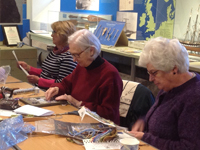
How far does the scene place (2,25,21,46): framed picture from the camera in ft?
16.3

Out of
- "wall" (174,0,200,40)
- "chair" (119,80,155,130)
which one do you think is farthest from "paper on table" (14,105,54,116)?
"wall" (174,0,200,40)

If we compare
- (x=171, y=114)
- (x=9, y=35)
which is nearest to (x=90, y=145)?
(x=171, y=114)

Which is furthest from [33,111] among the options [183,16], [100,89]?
[183,16]

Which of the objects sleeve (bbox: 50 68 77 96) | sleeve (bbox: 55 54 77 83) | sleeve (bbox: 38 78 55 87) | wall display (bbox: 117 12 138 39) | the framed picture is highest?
wall display (bbox: 117 12 138 39)

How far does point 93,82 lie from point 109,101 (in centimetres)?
23

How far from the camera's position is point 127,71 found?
16.3ft

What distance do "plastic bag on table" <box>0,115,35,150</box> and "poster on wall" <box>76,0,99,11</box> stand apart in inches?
194

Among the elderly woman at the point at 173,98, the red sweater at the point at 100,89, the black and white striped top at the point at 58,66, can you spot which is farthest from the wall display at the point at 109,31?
the elderly woman at the point at 173,98

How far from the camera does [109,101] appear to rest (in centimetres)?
224

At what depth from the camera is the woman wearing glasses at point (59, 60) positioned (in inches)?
120

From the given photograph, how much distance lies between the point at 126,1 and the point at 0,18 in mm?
2265

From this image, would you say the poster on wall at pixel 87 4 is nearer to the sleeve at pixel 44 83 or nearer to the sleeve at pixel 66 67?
the sleeve at pixel 66 67

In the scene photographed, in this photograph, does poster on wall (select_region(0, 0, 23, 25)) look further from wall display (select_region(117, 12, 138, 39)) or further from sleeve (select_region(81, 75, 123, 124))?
sleeve (select_region(81, 75, 123, 124))

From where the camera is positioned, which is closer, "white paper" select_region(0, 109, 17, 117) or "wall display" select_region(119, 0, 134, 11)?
"white paper" select_region(0, 109, 17, 117)
